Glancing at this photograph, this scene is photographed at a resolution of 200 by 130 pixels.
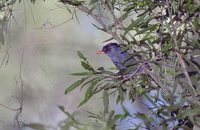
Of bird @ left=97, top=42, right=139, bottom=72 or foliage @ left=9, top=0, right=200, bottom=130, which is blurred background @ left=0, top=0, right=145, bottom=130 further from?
foliage @ left=9, top=0, right=200, bottom=130

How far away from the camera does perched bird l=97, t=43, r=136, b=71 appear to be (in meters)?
1.00

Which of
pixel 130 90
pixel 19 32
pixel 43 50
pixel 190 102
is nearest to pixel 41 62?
pixel 43 50

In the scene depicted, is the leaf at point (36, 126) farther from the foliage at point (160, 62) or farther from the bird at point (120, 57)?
the foliage at point (160, 62)

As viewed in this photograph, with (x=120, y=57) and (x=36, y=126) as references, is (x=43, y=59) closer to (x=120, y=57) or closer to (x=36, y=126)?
(x=36, y=126)

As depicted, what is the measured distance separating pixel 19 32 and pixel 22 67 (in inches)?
6.4

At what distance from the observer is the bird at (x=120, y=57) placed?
986 millimetres

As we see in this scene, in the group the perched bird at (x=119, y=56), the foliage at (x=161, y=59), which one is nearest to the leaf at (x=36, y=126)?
the perched bird at (x=119, y=56)

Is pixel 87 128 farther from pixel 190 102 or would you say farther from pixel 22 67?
pixel 22 67

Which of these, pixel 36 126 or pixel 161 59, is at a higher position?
pixel 161 59

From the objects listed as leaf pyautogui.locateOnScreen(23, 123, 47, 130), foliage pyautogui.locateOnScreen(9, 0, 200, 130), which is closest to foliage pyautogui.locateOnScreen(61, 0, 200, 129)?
foliage pyautogui.locateOnScreen(9, 0, 200, 130)

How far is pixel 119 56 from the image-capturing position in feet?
3.61

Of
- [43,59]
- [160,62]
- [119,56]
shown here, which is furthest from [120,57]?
[43,59]

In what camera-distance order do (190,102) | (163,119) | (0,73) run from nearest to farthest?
(190,102), (163,119), (0,73)

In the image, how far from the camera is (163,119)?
0.90 metres
